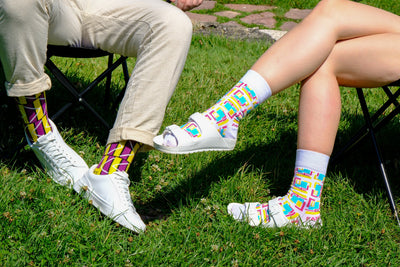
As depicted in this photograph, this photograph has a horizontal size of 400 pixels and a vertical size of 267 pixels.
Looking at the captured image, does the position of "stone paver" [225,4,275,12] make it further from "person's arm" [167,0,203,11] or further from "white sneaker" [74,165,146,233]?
"white sneaker" [74,165,146,233]

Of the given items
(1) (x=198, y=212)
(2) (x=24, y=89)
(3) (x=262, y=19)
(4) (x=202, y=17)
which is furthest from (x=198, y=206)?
(3) (x=262, y=19)

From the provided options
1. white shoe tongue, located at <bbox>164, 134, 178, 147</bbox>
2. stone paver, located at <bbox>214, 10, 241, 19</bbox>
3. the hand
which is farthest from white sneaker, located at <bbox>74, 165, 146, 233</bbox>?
stone paver, located at <bbox>214, 10, 241, 19</bbox>

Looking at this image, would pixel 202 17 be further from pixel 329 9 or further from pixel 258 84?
pixel 258 84

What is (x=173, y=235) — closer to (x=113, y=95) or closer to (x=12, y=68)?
(x=12, y=68)

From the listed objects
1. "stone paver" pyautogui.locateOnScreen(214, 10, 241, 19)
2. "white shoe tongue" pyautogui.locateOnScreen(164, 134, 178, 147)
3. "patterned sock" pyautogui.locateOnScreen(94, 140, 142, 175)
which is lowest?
"stone paver" pyautogui.locateOnScreen(214, 10, 241, 19)

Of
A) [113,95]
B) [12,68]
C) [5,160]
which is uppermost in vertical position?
[12,68]

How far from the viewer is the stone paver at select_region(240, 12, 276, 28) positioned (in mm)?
6281

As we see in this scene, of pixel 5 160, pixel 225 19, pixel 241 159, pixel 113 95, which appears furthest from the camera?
pixel 225 19

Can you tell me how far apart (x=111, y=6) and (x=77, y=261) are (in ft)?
3.67

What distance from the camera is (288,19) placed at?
21.0 ft

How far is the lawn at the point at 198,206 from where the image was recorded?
5.71ft

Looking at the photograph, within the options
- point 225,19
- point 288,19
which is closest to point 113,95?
point 225,19

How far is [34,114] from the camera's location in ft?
6.54

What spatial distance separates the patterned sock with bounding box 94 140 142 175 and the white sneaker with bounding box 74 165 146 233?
0.10 ft
